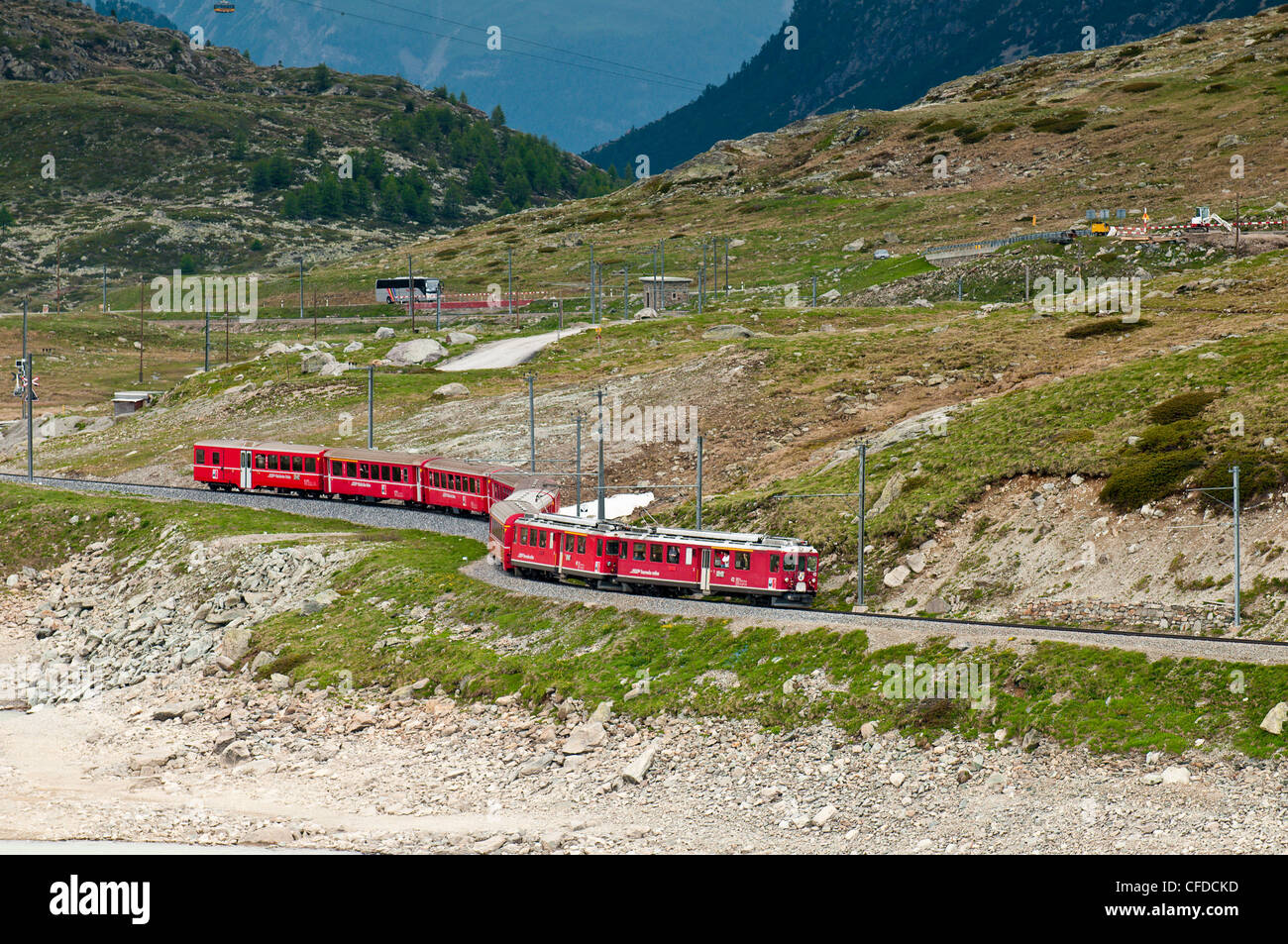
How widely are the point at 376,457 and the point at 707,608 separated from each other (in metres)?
34.8

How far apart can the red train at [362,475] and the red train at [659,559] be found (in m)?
9.35

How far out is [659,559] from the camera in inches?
2098

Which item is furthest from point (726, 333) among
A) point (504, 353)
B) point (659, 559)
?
point (659, 559)

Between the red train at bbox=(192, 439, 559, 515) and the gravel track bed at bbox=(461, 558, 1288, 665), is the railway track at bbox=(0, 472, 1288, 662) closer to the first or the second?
the gravel track bed at bbox=(461, 558, 1288, 665)

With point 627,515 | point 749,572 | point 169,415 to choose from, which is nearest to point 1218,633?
point 749,572

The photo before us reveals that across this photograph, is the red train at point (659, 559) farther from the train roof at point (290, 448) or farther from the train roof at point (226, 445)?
the train roof at point (226, 445)

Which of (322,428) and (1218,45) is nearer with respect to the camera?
(322,428)

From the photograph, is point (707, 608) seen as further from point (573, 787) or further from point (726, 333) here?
point (726, 333)

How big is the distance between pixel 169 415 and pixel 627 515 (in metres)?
59.9

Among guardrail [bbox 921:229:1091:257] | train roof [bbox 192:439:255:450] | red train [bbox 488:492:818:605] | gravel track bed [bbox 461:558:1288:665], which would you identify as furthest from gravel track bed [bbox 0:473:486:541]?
guardrail [bbox 921:229:1091:257]

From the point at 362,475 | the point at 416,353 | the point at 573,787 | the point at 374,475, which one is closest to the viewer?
the point at 573,787

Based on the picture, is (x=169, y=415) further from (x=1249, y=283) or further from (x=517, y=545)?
(x=1249, y=283)

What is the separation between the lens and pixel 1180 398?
59.2 m

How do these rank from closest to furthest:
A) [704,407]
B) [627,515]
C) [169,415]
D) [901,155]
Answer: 1. [627,515]
2. [704,407]
3. [169,415]
4. [901,155]
